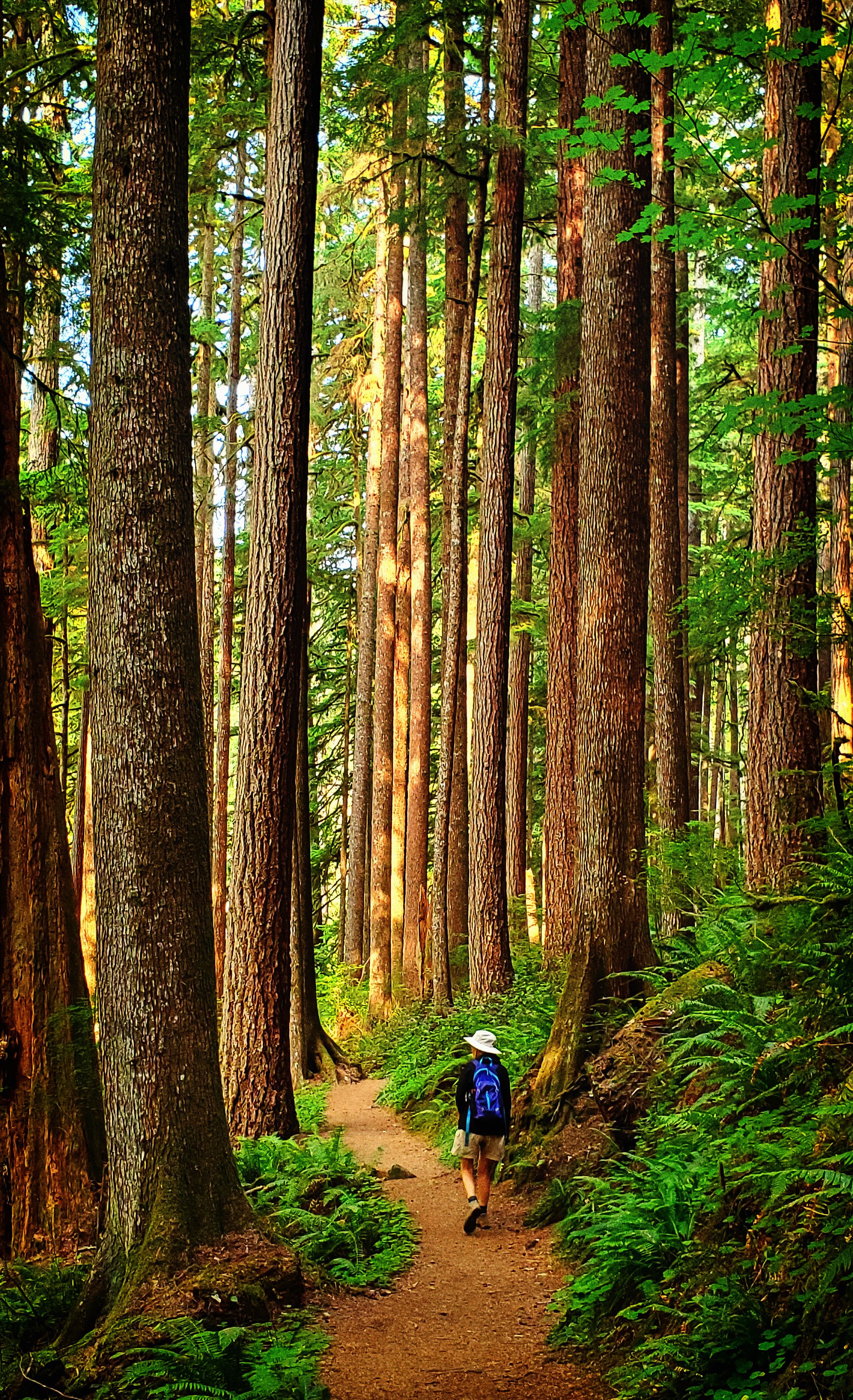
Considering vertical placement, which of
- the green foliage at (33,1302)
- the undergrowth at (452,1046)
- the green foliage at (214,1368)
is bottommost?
the undergrowth at (452,1046)

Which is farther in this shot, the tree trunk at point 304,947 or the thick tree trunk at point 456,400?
the thick tree trunk at point 456,400

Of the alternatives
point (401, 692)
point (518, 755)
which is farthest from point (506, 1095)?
point (401, 692)

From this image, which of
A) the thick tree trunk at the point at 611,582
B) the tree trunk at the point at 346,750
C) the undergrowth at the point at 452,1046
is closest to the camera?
the thick tree trunk at the point at 611,582

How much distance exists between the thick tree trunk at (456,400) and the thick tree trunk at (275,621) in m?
6.00

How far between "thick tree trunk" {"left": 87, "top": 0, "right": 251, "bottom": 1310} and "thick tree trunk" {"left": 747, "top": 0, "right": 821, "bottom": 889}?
13.9ft

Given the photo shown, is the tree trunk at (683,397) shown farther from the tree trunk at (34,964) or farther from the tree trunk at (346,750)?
the tree trunk at (34,964)

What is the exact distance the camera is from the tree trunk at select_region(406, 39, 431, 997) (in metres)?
19.2

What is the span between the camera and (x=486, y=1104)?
8570mm

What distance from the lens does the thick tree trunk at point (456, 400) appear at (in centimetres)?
1556

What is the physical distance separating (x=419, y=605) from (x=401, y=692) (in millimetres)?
1938

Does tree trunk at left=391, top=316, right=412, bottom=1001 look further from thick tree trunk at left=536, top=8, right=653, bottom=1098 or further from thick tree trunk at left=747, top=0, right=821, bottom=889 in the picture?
thick tree trunk at left=747, top=0, right=821, bottom=889

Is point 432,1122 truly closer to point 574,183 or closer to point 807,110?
point 807,110

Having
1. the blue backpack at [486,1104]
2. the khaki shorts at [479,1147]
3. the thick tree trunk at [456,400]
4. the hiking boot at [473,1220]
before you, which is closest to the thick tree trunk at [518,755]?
the thick tree trunk at [456,400]

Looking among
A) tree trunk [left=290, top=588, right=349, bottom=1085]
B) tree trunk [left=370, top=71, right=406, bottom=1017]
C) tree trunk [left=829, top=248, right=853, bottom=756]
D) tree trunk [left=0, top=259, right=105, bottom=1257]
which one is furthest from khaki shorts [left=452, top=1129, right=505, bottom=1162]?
tree trunk [left=370, top=71, right=406, bottom=1017]
